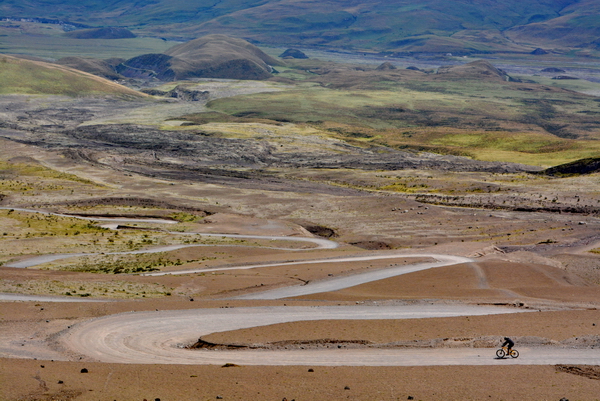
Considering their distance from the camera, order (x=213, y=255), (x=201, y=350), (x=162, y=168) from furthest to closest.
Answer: (x=162, y=168) < (x=213, y=255) < (x=201, y=350)

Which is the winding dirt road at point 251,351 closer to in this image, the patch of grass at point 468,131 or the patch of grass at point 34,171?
the patch of grass at point 34,171

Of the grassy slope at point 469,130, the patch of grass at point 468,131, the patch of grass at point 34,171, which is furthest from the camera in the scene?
the grassy slope at point 469,130

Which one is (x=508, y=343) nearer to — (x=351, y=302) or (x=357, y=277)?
(x=351, y=302)

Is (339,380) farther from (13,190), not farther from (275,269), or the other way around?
(13,190)

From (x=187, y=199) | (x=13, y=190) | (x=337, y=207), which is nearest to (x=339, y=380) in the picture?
(x=337, y=207)

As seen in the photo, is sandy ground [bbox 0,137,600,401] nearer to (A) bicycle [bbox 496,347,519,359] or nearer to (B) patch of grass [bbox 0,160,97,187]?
(A) bicycle [bbox 496,347,519,359]

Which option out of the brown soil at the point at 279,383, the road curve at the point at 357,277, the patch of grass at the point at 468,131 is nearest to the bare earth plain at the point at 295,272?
the brown soil at the point at 279,383
